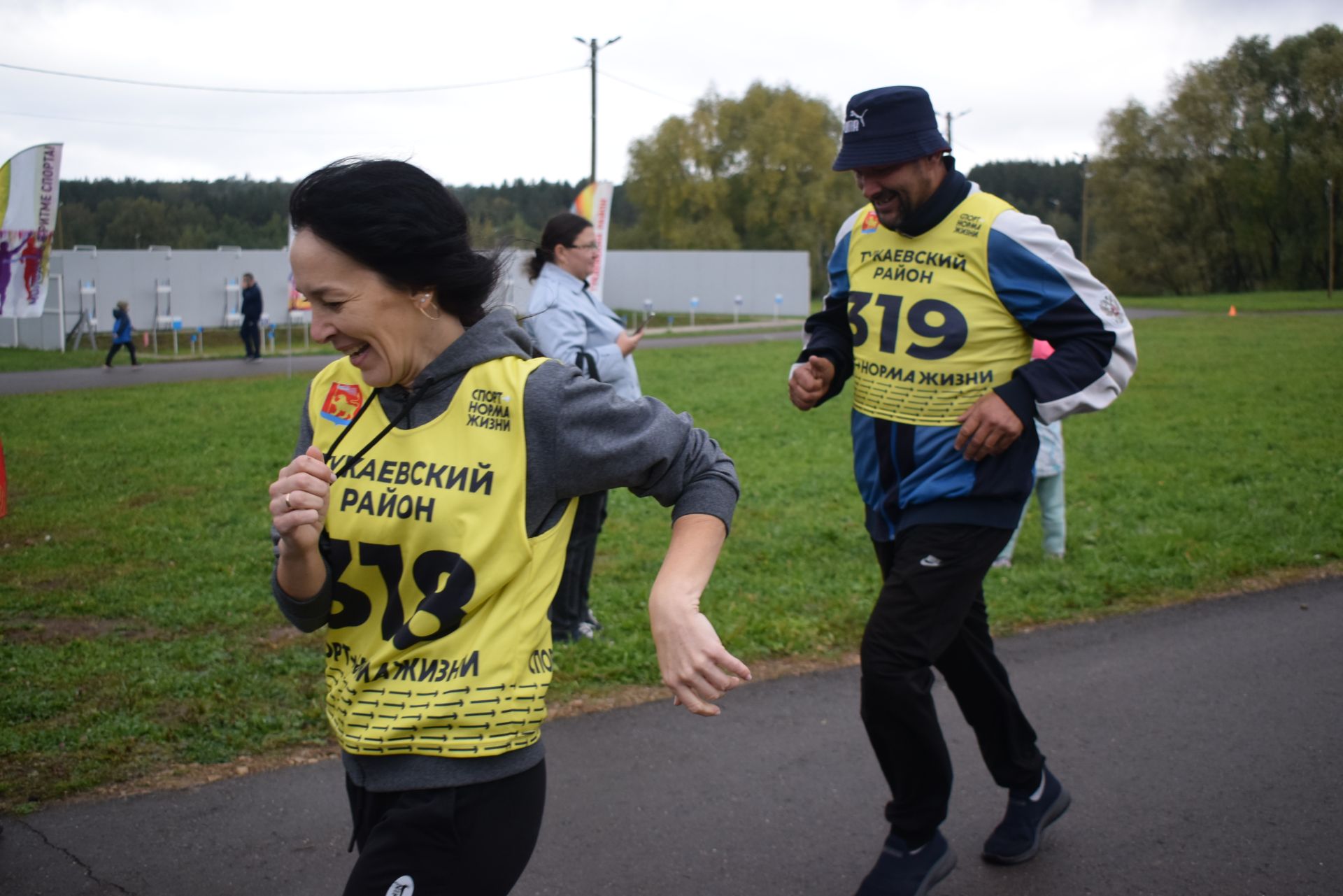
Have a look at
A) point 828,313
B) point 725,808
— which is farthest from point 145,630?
point 828,313

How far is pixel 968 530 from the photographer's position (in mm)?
3428

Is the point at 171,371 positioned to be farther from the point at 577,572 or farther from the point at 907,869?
the point at 907,869

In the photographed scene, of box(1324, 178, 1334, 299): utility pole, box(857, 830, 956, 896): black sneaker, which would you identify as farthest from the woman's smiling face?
box(1324, 178, 1334, 299): utility pole

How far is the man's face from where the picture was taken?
3461 mm

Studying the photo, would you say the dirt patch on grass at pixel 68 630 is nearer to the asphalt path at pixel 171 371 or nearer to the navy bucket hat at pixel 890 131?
the navy bucket hat at pixel 890 131

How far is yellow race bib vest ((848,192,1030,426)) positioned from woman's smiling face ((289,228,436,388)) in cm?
182

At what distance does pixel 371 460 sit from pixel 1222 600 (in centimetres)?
594

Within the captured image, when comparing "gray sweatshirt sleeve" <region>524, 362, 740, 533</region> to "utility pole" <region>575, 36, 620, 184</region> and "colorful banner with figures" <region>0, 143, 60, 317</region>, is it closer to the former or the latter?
"colorful banner with figures" <region>0, 143, 60, 317</region>

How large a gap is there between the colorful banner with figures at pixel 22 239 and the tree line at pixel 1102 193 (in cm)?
3843

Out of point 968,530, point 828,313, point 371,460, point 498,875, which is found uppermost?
point 828,313

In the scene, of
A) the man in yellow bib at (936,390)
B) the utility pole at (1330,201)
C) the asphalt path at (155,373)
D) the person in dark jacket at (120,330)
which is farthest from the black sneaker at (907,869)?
the utility pole at (1330,201)

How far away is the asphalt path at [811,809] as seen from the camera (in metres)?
3.65

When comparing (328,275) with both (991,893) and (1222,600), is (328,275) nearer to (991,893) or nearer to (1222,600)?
(991,893)

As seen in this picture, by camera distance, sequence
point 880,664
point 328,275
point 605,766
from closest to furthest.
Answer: point 328,275
point 880,664
point 605,766
